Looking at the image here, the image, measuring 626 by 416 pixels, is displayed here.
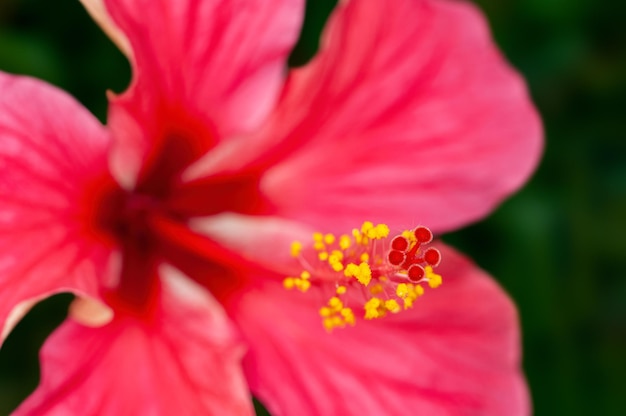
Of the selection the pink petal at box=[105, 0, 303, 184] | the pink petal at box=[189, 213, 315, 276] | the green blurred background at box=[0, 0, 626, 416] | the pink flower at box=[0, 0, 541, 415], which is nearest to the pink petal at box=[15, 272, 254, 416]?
the pink flower at box=[0, 0, 541, 415]

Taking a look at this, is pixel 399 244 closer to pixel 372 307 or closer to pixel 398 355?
pixel 372 307

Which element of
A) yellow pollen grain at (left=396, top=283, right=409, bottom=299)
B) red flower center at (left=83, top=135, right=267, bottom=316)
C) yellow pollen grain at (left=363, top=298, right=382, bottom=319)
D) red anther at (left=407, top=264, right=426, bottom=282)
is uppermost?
red flower center at (left=83, top=135, right=267, bottom=316)

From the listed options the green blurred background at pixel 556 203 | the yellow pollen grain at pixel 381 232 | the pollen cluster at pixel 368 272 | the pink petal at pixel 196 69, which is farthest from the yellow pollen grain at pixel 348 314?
the green blurred background at pixel 556 203

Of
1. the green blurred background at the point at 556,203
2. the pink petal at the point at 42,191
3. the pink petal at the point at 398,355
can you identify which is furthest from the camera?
the green blurred background at the point at 556,203

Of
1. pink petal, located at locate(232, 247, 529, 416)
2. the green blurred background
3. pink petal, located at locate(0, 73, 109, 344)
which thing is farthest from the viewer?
the green blurred background

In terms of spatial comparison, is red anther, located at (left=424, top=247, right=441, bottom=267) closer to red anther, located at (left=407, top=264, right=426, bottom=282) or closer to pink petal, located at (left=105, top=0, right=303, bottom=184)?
red anther, located at (left=407, top=264, right=426, bottom=282)

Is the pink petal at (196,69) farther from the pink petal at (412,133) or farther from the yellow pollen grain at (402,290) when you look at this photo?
the yellow pollen grain at (402,290)
